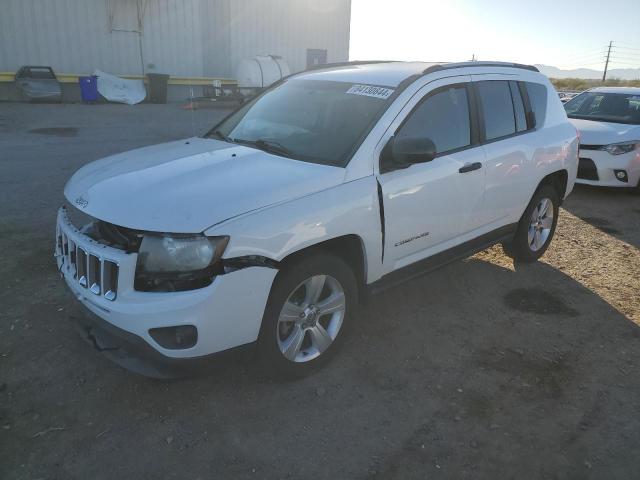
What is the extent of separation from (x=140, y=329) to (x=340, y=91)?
2269 mm

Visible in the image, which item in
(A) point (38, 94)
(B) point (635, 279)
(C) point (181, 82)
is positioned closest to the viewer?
(B) point (635, 279)

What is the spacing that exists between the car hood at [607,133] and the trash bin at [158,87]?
52.9 ft

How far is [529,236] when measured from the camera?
5148mm

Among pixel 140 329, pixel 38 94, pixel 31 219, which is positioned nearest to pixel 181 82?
pixel 38 94

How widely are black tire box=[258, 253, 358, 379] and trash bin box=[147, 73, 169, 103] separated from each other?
62.0 feet

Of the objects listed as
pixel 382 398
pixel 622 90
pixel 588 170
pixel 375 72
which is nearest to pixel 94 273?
pixel 382 398

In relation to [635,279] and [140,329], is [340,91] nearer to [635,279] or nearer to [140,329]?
[140,329]

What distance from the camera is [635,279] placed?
5039 millimetres

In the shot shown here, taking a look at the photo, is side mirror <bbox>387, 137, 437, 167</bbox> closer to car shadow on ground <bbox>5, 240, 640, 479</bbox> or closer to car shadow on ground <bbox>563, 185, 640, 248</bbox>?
car shadow on ground <bbox>5, 240, 640, 479</bbox>

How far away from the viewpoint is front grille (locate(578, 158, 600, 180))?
802 centimetres

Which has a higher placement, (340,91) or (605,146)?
(340,91)

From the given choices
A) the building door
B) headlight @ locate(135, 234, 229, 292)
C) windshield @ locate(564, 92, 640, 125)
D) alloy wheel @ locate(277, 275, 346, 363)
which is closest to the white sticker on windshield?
alloy wheel @ locate(277, 275, 346, 363)

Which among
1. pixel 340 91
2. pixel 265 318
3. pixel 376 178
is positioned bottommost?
pixel 265 318

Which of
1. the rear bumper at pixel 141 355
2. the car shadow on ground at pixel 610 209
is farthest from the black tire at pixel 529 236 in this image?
the rear bumper at pixel 141 355
